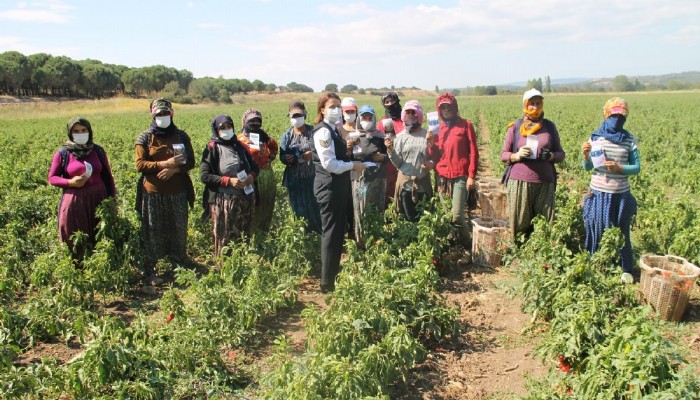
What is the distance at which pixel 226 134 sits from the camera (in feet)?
17.6

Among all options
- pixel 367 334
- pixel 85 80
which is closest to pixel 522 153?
pixel 367 334

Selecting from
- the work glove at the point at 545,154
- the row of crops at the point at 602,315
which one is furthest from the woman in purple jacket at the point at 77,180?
the work glove at the point at 545,154

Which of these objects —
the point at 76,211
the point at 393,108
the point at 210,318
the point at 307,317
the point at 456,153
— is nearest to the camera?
the point at 210,318

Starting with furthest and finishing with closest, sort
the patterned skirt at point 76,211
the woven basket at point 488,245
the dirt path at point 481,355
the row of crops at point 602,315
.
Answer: the woven basket at point 488,245 → the patterned skirt at point 76,211 → the dirt path at point 481,355 → the row of crops at point 602,315

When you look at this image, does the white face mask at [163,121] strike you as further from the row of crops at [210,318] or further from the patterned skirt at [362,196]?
the patterned skirt at [362,196]

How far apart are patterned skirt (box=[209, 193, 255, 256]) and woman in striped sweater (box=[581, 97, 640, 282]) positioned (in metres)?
3.81

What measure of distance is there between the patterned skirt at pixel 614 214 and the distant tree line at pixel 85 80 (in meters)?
59.5

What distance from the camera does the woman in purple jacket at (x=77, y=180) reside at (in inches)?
199

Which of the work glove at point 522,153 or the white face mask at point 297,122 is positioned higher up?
the white face mask at point 297,122

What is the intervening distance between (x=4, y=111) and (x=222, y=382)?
45.7m

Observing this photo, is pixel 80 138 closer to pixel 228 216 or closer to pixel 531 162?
pixel 228 216

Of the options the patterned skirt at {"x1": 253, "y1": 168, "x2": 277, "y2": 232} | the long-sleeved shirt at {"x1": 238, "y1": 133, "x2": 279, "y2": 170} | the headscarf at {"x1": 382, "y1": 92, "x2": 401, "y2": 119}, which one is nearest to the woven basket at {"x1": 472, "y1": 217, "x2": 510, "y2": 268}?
the headscarf at {"x1": 382, "y1": 92, "x2": 401, "y2": 119}

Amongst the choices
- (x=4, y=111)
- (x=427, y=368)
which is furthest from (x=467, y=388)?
(x=4, y=111)

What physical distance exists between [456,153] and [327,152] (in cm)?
208
